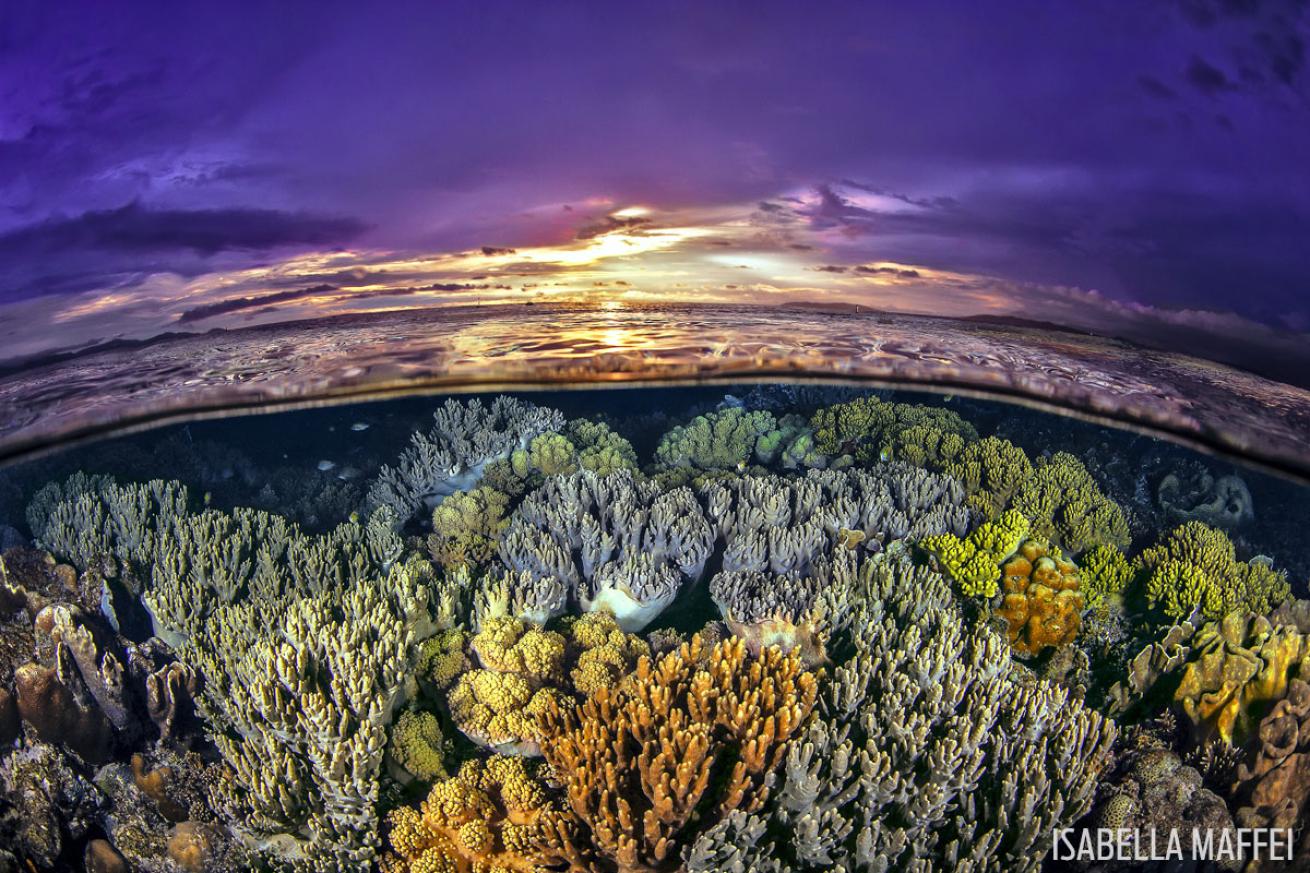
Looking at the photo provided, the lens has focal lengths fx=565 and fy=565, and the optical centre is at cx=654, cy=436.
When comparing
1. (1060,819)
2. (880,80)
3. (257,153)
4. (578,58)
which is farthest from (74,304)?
(1060,819)

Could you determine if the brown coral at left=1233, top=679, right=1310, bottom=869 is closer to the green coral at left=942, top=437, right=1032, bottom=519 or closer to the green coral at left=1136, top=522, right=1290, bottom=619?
the green coral at left=1136, top=522, right=1290, bottom=619

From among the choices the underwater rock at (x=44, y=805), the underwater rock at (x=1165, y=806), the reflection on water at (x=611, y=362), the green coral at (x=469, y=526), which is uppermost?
the reflection on water at (x=611, y=362)

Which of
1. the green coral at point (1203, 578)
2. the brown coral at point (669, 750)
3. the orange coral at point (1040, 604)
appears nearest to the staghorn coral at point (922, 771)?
the brown coral at point (669, 750)

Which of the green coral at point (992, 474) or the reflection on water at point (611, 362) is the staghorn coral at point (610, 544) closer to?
the reflection on water at point (611, 362)

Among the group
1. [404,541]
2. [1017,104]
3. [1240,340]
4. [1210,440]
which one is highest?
[1017,104]

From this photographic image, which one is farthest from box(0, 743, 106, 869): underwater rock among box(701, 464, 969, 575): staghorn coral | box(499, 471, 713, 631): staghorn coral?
box(701, 464, 969, 575): staghorn coral

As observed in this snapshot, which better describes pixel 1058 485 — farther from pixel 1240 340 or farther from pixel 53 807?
pixel 53 807
